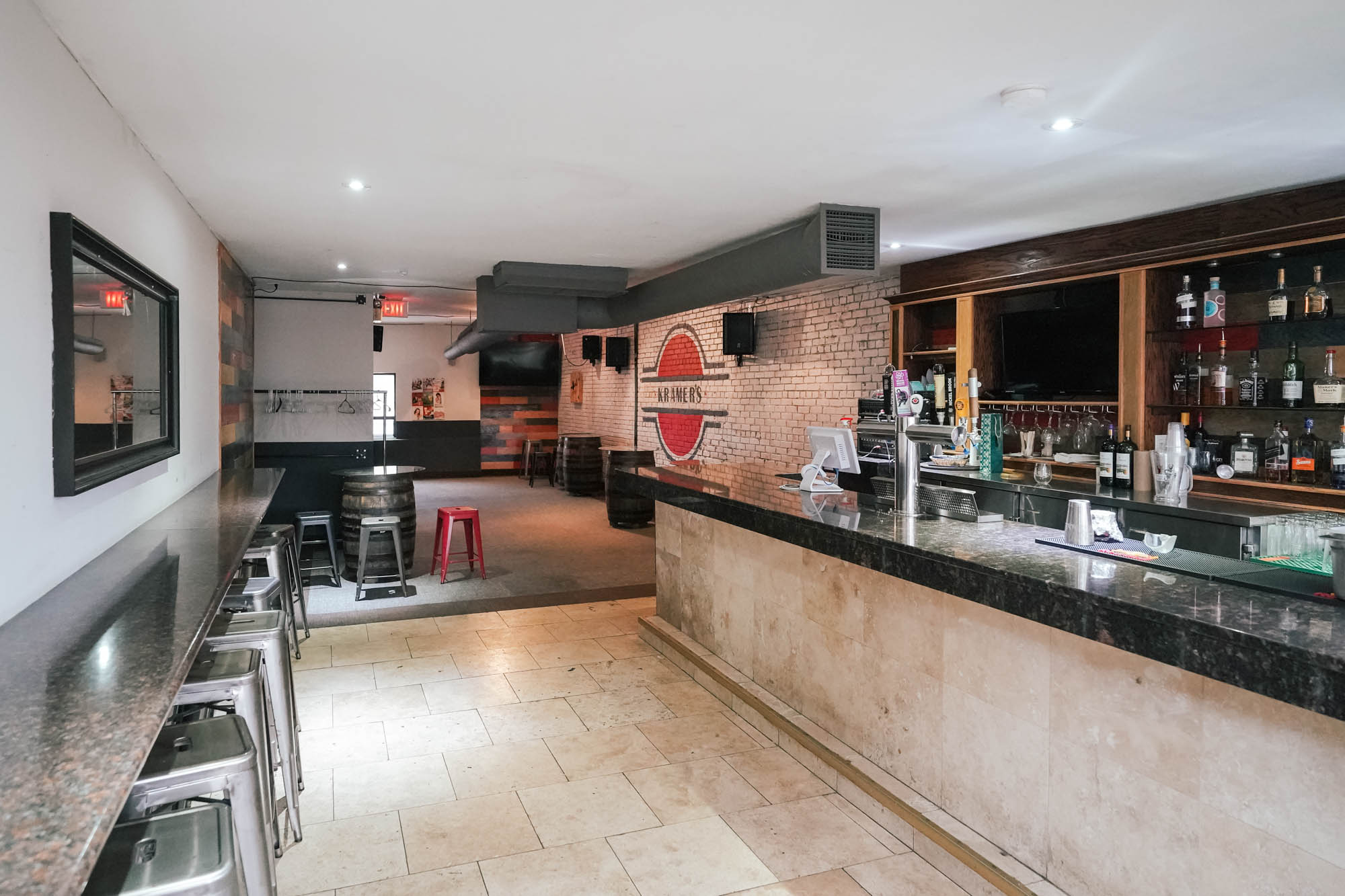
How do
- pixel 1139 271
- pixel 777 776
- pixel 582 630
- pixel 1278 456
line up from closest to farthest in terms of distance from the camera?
pixel 777 776, pixel 1278 456, pixel 1139 271, pixel 582 630

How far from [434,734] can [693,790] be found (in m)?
1.30

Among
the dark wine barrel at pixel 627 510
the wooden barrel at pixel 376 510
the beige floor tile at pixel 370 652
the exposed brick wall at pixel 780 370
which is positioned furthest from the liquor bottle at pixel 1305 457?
the dark wine barrel at pixel 627 510

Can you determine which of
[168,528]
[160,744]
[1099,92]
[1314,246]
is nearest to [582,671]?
[168,528]

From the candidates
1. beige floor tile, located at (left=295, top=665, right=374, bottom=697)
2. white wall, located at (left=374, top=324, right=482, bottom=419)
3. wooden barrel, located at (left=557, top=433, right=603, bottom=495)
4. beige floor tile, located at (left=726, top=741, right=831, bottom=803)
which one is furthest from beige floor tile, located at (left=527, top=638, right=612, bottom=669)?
white wall, located at (left=374, top=324, right=482, bottom=419)

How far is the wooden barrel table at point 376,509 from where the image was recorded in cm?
677

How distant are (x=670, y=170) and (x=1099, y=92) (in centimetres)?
184

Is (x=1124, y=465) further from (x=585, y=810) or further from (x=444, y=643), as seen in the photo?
(x=444, y=643)

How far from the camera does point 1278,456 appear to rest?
4.72 meters

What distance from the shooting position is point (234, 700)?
95.7 inches

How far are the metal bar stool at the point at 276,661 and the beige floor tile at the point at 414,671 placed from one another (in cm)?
151

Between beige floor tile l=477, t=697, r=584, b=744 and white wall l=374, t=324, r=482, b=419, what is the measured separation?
12.3 m

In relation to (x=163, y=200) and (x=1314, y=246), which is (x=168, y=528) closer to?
(x=163, y=200)

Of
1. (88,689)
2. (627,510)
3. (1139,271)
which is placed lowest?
(627,510)

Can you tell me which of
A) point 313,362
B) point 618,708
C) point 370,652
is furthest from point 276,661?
point 313,362
